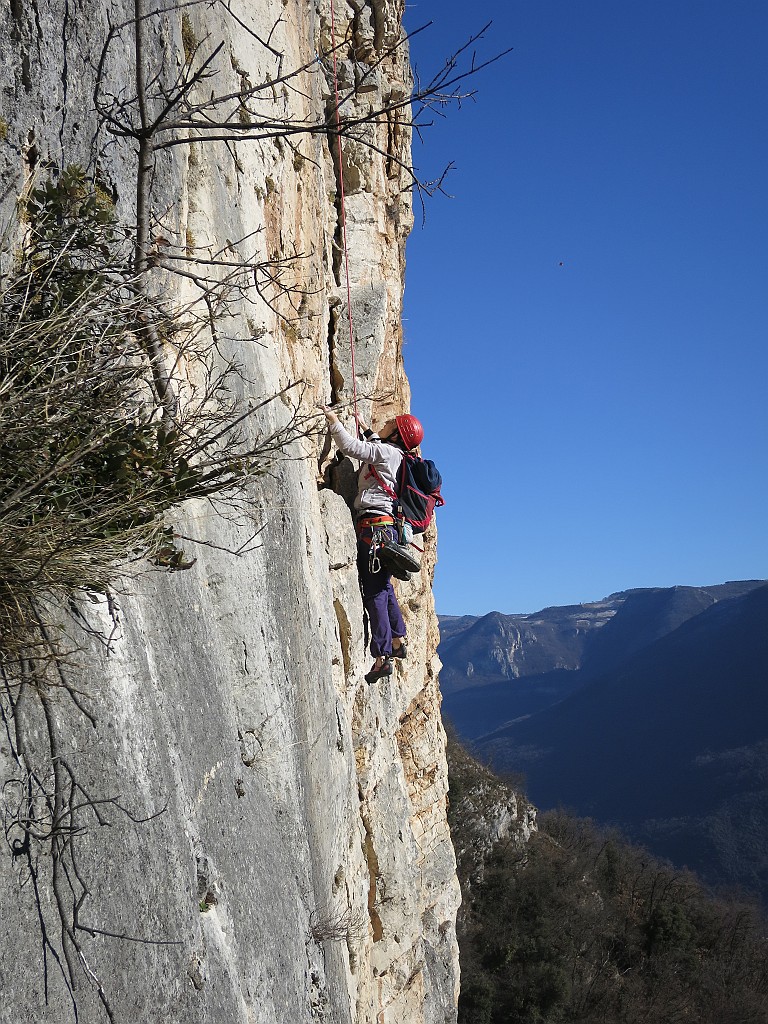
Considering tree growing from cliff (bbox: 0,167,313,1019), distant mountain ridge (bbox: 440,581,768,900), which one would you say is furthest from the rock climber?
distant mountain ridge (bbox: 440,581,768,900)

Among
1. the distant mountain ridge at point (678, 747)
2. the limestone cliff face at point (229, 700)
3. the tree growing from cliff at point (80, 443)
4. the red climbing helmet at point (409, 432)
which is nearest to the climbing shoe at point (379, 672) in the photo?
the limestone cliff face at point (229, 700)

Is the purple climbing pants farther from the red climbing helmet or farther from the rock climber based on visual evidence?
the red climbing helmet

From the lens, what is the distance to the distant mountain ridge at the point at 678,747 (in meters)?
84.1

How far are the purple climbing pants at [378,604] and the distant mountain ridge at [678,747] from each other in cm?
7646

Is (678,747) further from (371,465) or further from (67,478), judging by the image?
(67,478)

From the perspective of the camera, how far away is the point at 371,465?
7.12 metres

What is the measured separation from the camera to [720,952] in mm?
41938

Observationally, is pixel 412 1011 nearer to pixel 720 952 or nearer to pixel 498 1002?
pixel 498 1002

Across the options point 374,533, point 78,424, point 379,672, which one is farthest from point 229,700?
point 379,672

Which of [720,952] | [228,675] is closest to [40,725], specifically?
[228,675]

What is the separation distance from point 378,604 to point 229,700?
12.1 feet

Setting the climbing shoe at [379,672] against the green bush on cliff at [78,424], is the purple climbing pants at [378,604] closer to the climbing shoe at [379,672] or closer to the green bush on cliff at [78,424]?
the climbing shoe at [379,672]

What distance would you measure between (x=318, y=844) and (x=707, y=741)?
4573 inches

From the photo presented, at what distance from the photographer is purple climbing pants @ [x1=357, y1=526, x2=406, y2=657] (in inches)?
293
